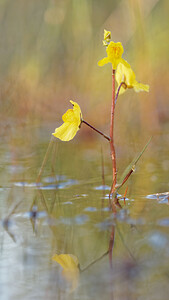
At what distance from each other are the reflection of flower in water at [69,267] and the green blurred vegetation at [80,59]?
2019 millimetres

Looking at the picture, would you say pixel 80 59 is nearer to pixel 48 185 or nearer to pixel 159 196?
pixel 48 185

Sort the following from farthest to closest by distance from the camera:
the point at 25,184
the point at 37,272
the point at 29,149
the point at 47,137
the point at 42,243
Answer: the point at 47,137
the point at 29,149
the point at 25,184
the point at 42,243
the point at 37,272

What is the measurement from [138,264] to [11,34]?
351cm

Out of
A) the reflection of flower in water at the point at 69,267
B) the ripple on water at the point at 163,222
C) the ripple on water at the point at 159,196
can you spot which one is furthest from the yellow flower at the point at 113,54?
the reflection of flower in water at the point at 69,267

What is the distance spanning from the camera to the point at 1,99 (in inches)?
104

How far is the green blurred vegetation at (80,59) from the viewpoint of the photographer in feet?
10.4

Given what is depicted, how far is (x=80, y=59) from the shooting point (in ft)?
12.2

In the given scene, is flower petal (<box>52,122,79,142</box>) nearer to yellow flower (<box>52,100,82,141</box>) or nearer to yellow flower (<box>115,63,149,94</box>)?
yellow flower (<box>52,100,82,141</box>)

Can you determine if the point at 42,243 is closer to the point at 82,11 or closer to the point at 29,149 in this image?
the point at 29,149

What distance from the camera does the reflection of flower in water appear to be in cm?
83

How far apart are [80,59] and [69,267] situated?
2955 mm

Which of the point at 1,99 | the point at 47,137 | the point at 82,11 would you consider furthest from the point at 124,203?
the point at 82,11

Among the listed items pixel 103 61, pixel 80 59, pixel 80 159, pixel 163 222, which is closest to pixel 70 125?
pixel 103 61

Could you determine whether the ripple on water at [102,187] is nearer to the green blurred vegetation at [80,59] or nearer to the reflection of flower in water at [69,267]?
the reflection of flower in water at [69,267]
